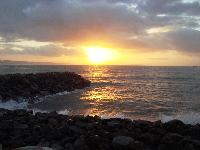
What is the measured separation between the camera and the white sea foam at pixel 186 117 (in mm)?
20155

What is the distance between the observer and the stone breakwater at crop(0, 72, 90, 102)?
30.1m

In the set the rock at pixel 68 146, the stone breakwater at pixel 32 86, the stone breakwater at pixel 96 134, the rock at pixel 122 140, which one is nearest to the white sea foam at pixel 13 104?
the stone breakwater at pixel 32 86

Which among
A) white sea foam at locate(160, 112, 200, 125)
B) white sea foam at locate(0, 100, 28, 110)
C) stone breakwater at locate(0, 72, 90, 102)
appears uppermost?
stone breakwater at locate(0, 72, 90, 102)

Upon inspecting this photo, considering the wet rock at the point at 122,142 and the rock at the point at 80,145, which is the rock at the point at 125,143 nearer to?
the wet rock at the point at 122,142

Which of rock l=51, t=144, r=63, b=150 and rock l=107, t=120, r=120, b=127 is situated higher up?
rock l=107, t=120, r=120, b=127

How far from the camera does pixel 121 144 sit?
12.5 metres

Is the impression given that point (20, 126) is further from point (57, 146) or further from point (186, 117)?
point (186, 117)

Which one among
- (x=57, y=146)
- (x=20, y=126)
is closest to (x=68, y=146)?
(x=57, y=146)

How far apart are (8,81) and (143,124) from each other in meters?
20.9

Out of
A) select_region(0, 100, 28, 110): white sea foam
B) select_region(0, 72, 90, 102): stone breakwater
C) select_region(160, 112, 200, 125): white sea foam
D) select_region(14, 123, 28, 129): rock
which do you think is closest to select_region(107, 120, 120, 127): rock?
select_region(14, 123, 28, 129): rock

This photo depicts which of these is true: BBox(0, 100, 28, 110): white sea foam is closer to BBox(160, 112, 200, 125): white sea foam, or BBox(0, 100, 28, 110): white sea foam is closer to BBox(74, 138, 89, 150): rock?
BBox(160, 112, 200, 125): white sea foam

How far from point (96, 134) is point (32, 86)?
21.6m

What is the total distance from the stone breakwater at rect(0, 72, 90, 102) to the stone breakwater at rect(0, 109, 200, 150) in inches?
498

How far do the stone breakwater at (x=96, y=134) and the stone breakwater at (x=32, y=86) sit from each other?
12.6 metres
